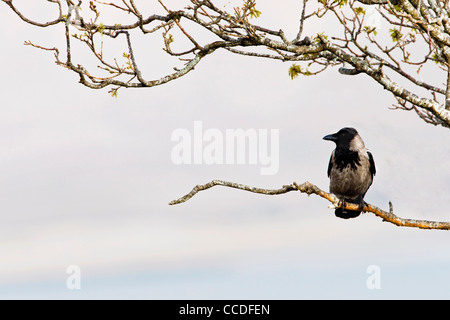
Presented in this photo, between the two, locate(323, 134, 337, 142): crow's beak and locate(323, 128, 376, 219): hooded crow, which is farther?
locate(323, 134, 337, 142): crow's beak

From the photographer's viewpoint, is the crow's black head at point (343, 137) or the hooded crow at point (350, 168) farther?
the crow's black head at point (343, 137)

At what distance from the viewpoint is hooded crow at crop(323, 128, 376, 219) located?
11414 mm

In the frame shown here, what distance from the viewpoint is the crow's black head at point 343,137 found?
11680 mm

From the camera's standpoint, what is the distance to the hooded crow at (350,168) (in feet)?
37.4

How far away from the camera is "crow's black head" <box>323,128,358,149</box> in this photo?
38.3ft

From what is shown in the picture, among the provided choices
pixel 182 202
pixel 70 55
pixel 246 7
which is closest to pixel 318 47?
pixel 246 7

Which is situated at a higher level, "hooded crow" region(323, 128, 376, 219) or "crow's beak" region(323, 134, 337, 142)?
"crow's beak" region(323, 134, 337, 142)

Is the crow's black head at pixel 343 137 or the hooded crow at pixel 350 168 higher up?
the crow's black head at pixel 343 137

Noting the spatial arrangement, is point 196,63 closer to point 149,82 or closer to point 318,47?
point 149,82

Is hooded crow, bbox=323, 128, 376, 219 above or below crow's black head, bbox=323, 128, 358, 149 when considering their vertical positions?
below

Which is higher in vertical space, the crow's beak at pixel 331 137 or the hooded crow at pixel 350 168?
the crow's beak at pixel 331 137

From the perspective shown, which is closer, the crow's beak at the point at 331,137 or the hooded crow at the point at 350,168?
the hooded crow at the point at 350,168

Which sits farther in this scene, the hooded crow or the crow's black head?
the crow's black head

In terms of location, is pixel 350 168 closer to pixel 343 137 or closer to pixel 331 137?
pixel 343 137
